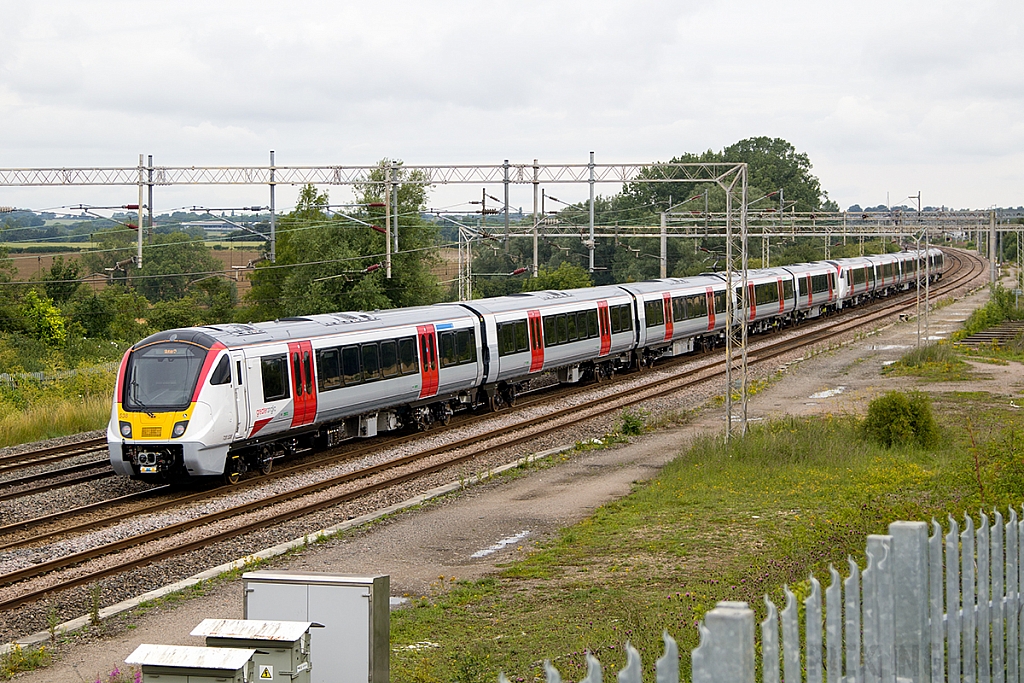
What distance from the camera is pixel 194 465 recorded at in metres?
19.7

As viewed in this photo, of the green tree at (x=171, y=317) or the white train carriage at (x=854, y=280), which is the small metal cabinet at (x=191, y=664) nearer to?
the white train carriage at (x=854, y=280)

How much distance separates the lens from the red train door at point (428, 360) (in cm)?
2600

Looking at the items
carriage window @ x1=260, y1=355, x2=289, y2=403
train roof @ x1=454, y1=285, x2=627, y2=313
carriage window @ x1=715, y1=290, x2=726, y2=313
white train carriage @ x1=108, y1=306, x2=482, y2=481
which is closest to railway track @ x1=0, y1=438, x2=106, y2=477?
white train carriage @ x1=108, y1=306, x2=482, y2=481

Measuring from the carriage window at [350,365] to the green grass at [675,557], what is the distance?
688cm

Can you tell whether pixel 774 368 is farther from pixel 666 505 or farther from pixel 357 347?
pixel 666 505

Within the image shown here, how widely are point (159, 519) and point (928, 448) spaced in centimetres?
1360

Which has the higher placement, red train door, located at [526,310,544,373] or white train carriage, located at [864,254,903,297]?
white train carriage, located at [864,254,903,297]

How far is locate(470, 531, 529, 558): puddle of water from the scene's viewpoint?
48.8 ft

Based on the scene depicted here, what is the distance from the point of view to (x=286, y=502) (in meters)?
19.1

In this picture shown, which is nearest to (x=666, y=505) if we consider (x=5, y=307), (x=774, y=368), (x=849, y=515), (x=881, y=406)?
(x=849, y=515)

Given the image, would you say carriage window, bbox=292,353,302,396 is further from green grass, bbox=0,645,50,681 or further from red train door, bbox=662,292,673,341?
red train door, bbox=662,292,673,341

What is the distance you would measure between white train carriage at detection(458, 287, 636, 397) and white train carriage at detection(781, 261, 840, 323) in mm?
18550

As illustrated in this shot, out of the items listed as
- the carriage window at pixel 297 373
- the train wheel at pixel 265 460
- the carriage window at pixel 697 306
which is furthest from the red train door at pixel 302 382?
the carriage window at pixel 697 306

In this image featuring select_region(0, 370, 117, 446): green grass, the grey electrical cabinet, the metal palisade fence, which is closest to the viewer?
the metal palisade fence
